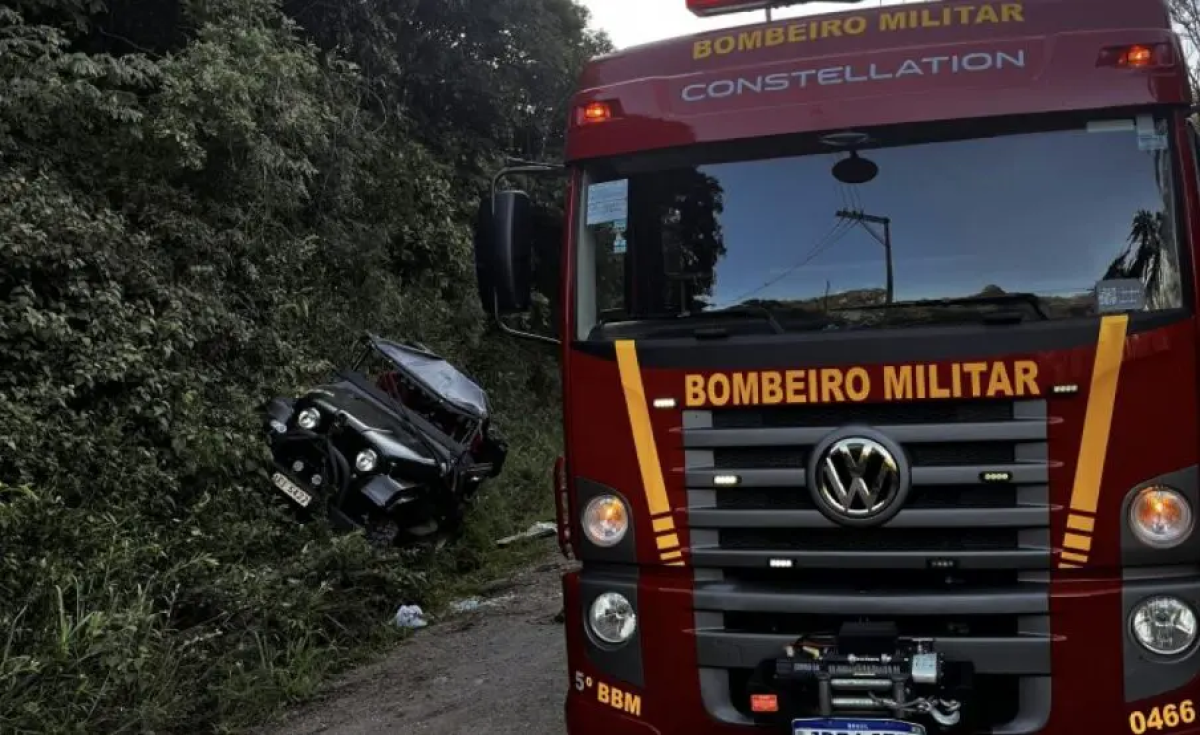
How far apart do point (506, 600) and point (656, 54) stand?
5.02 meters

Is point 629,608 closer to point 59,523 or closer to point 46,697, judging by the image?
point 46,697

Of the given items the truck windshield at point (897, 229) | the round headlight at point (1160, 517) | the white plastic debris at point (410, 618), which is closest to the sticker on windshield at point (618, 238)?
the truck windshield at point (897, 229)

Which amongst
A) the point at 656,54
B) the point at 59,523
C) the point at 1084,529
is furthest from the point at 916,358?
the point at 59,523

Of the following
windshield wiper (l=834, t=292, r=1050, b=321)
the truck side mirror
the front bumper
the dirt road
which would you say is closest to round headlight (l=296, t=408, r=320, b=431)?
the dirt road

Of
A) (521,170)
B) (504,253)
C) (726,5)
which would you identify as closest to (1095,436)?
(504,253)

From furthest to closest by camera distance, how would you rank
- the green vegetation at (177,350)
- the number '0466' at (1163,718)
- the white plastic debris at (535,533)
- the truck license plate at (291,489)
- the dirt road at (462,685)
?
the white plastic debris at (535,533)
the truck license plate at (291,489)
the dirt road at (462,685)
the green vegetation at (177,350)
the number '0466' at (1163,718)

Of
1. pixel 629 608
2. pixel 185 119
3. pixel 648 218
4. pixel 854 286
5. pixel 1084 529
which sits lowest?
pixel 629 608

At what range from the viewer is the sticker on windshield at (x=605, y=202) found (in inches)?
167

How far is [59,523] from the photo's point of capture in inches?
223

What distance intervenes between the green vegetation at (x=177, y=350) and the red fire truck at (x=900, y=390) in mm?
2512

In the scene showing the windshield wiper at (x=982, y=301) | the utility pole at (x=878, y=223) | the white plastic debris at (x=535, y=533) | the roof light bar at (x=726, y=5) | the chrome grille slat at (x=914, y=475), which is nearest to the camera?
the chrome grille slat at (x=914, y=475)

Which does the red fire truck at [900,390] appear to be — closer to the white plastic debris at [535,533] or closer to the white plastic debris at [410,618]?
the white plastic debris at [410,618]

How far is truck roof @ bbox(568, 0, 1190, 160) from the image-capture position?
143 inches

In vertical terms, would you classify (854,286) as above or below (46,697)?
above
